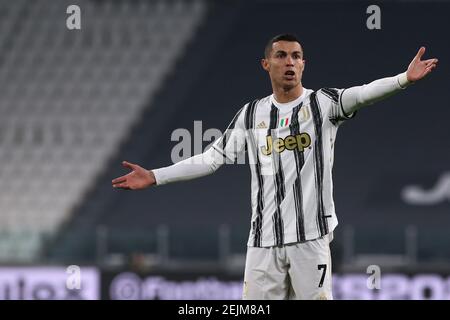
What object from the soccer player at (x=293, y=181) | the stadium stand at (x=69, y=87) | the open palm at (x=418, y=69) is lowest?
the soccer player at (x=293, y=181)

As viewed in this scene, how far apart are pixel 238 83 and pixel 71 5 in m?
3.22

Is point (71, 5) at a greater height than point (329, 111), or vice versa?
point (71, 5)

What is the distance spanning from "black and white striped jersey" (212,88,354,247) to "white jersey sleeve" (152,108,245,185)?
0.14 meters

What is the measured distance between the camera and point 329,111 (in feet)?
15.9

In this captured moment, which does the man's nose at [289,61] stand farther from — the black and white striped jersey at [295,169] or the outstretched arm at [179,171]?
the outstretched arm at [179,171]

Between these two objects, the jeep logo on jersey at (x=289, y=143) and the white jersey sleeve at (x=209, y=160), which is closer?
the jeep logo on jersey at (x=289, y=143)

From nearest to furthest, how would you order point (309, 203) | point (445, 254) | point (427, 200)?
point (309, 203)
point (445, 254)
point (427, 200)

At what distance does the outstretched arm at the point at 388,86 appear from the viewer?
459 centimetres

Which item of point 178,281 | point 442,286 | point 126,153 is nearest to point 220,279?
point 178,281

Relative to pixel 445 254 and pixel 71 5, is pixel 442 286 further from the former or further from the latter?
pixel 71 5

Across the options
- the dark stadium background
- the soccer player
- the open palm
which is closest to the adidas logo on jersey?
the soccer player

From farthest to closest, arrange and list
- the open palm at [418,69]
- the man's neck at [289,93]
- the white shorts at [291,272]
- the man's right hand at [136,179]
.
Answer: the man's right hand at [136,179] < the man's neck at [289,93] < the white shorts at [291,272] < the open palm at [418,69]

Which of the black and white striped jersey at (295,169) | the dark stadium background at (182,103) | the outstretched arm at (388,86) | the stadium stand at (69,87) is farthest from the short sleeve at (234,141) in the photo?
the stadium stand at (69,87)

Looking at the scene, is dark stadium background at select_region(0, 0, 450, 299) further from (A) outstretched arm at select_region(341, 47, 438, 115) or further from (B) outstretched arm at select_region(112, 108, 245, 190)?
(A) outstretched arm at select_region(341, 47, 438, 115)
